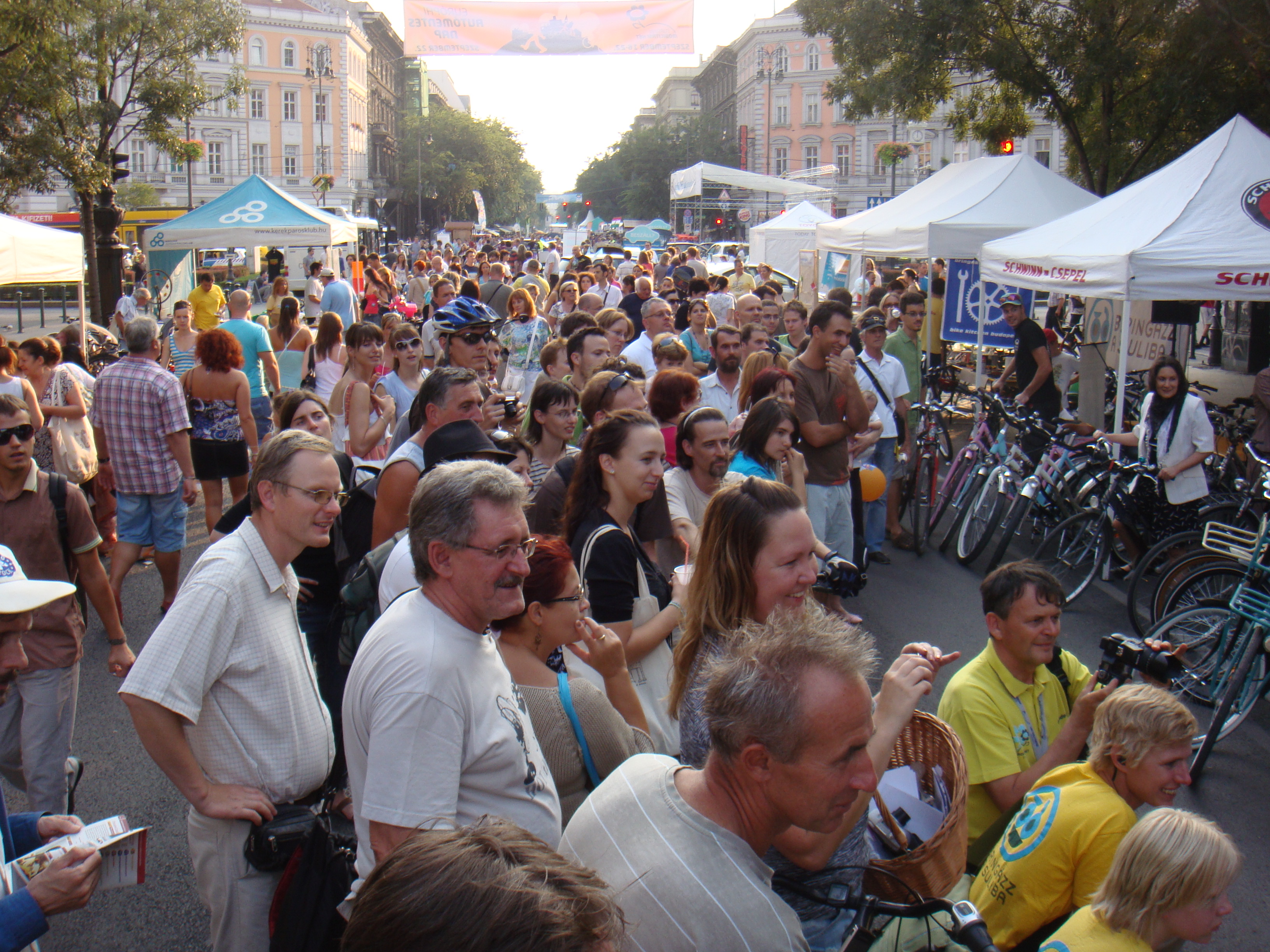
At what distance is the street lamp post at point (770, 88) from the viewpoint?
6900 cm

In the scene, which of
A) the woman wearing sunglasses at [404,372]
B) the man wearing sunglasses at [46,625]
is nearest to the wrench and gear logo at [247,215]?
the woman wearing sunglasses at [404,372]

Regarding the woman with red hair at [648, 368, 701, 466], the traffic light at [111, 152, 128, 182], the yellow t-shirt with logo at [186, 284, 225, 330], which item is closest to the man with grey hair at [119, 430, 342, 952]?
the woman with red hair at [648, 368, 701, 466]

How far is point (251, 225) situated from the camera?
14.4 metres

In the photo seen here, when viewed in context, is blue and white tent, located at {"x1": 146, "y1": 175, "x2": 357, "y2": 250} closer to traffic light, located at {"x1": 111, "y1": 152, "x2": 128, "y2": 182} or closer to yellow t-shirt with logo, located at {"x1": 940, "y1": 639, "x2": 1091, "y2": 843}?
traffic light, located at {"x1": 111, "y1": 152, "x2": 128, "y2": 182}

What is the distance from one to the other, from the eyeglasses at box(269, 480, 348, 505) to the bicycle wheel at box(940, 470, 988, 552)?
651 cm

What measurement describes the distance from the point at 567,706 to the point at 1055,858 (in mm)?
1370

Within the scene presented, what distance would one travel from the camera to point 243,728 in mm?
2605

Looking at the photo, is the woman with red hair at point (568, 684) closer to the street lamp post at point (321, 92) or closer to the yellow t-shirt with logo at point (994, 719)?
the yellow t-shirt with logo at point (994, 719)

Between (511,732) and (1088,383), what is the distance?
10221mm

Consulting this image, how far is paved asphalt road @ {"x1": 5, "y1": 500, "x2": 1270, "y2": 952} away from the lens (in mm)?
3650

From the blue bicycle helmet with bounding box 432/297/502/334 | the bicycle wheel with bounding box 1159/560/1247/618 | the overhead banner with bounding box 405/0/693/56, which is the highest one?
the overhead banner with bounding box 405/0/693/56

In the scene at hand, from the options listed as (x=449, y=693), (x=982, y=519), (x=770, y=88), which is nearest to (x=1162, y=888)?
(x=449, y=693)

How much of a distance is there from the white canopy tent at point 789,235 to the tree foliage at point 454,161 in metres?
55.4

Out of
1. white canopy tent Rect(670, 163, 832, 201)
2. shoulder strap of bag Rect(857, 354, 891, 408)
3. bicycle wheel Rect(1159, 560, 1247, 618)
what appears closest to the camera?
bicycle wheel Rect(1159, 560, 1247, 618)
